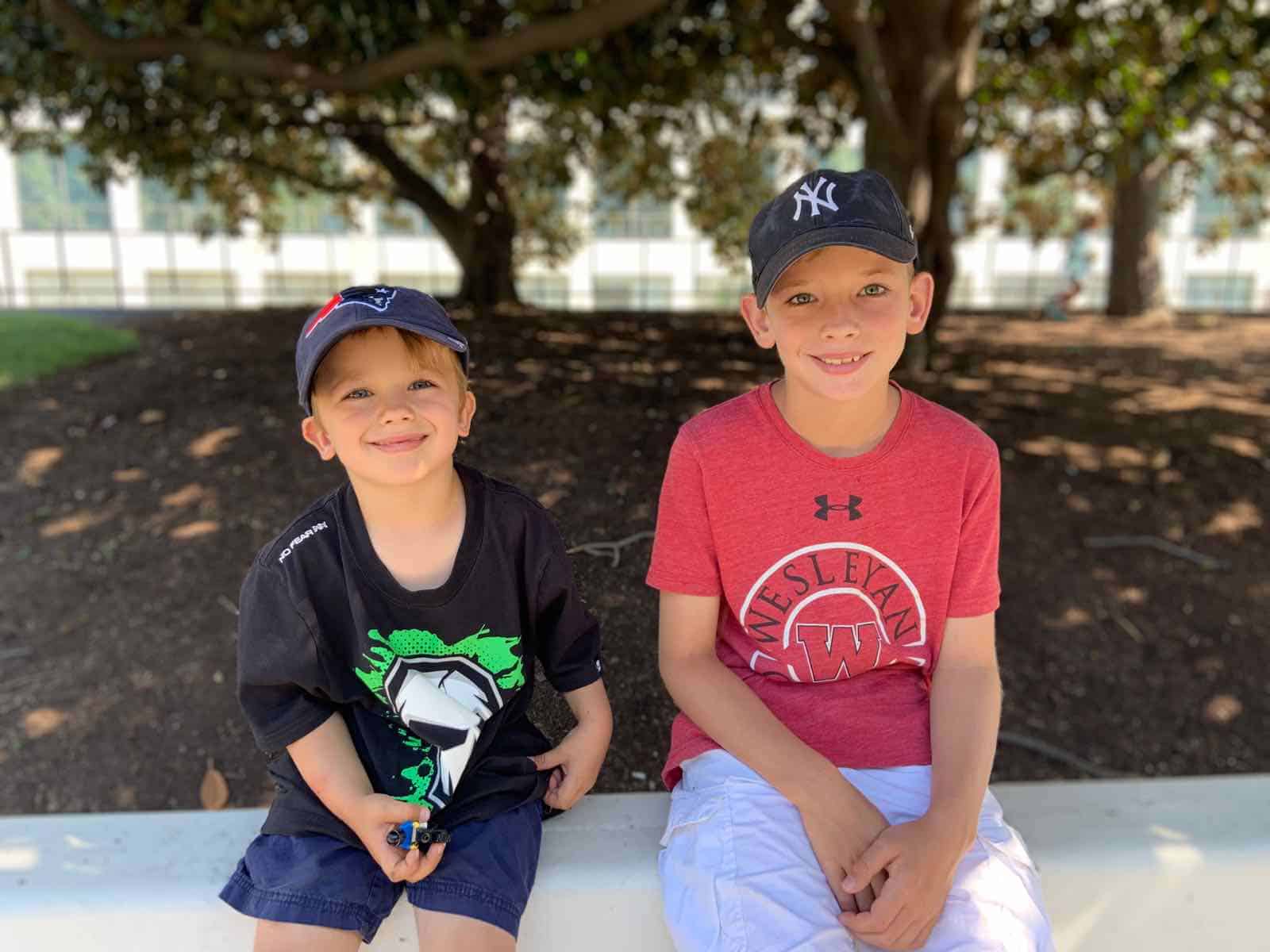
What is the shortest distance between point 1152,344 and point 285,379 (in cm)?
777

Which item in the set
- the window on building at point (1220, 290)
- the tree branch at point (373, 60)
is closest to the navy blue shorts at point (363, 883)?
the tree branch at point (373, 60)

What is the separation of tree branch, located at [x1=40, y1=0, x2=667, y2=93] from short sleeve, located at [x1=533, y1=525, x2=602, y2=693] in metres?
3.89

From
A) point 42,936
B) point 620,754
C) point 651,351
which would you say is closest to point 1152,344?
point 651,351

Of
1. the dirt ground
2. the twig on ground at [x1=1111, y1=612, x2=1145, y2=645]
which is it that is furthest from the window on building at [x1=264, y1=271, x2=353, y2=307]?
the twig on ground at [x1=1111, y1=612, x2=1145, y2=645]

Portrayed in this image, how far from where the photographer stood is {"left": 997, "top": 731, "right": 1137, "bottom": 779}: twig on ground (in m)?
3.47

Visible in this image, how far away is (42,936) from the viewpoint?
5.99ft

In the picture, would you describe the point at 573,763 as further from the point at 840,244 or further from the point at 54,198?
the point at 54,198

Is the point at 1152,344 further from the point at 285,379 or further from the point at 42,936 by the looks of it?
the point at 42,936

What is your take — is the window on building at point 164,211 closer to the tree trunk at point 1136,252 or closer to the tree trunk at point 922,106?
the tree trunk at point 1136,252

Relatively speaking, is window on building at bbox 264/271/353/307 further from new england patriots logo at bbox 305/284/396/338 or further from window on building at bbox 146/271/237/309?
new england patriots logo at bbox 305/284/396/338

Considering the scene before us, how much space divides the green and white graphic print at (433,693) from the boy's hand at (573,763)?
0.64 ft

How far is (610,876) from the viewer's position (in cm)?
185

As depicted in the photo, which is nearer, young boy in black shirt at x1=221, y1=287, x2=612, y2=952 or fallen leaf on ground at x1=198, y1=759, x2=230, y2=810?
young boy in black shirt at x1=221, y1=287, x2=612, y2=952

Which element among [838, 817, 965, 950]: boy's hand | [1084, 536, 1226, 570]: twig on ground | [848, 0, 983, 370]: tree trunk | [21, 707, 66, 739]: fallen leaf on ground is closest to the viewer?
[838, 817, 965, 950]: boy's hand
